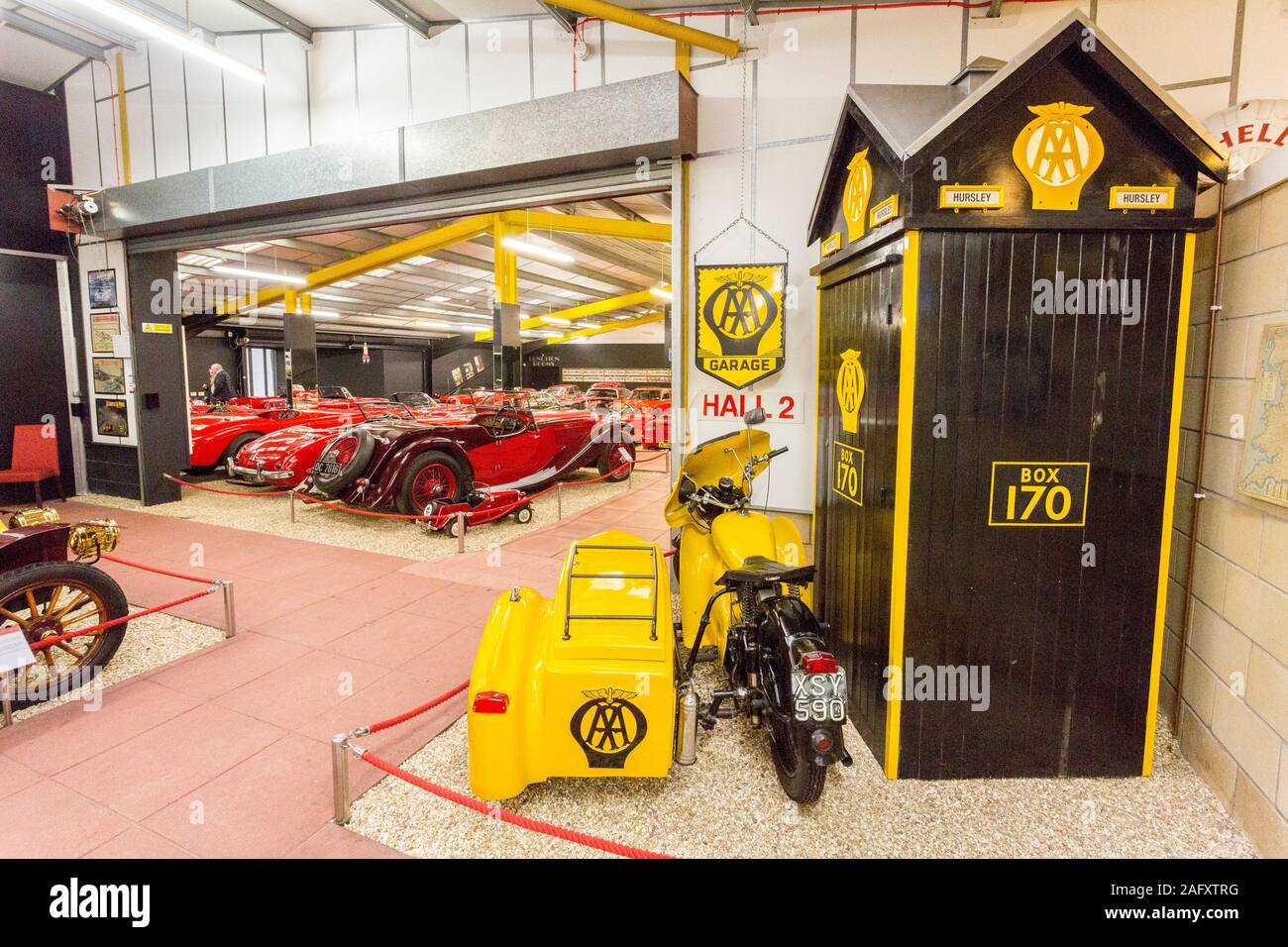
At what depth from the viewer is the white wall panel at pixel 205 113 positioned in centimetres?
626

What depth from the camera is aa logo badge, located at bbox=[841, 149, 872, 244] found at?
2.69 metres

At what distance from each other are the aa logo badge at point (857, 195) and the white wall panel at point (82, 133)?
8.73m

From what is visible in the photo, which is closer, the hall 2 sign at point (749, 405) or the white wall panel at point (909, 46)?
the white wall panel at point (909, 46)

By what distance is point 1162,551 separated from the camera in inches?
95.7

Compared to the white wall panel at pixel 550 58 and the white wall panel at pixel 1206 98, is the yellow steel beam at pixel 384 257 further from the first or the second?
the white wall panel at pixel 1206 98

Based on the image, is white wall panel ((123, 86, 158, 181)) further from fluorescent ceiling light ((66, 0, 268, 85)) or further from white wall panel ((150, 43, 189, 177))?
fluorescent ceiling light ((66, 0, 268, 85))

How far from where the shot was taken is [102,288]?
7.61 metres

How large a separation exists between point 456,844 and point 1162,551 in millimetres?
2782

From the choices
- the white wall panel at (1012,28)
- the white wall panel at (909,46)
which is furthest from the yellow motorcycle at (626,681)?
the white wall panel at (1012,28)

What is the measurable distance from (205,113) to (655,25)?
516 centimetres

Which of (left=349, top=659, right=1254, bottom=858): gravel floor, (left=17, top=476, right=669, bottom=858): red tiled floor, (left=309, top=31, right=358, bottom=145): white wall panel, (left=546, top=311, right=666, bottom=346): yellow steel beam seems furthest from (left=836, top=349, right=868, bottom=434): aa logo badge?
(left=546, top=311, right=666, bottom=346): yellow steel beam

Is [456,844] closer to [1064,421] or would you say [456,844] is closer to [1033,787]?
[1033,787]

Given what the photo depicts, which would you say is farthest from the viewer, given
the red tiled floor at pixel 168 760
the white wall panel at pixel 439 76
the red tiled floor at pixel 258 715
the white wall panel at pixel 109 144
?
the white wall panel at pixel 109 144
